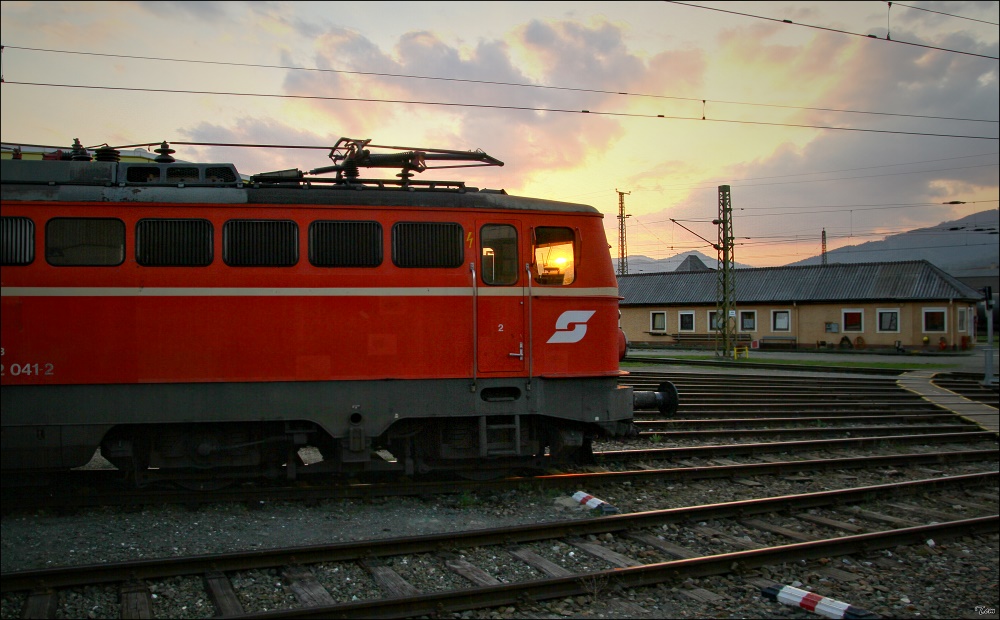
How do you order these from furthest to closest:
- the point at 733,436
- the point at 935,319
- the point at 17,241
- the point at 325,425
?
the point at 935,319 → the point at 733,436 → the point at 325,425 → the point at 17,241

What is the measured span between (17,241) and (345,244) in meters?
3.51

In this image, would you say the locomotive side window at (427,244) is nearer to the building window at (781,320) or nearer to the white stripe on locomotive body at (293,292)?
the white stripe on locomotive body at (293,292)

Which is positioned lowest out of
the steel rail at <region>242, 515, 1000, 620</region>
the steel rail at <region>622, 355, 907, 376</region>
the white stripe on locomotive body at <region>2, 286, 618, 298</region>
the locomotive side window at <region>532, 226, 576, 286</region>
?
the steel rail at <region>242, 515, 1000, 620</region>

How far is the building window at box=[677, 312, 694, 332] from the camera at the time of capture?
49781mm

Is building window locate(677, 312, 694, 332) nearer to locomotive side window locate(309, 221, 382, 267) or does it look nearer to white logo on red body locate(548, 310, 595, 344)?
white logo on red body locate(548, 310, 595, 344)

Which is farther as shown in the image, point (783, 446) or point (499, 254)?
point (783, 446)

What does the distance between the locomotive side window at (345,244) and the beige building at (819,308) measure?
104 ft

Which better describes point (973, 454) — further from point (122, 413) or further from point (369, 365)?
point (122, 413)

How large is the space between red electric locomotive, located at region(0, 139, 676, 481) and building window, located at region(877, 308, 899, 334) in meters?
39.4

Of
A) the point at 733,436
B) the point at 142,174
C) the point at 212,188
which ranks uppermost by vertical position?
the point at 142,174

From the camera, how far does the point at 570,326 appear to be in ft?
28.9

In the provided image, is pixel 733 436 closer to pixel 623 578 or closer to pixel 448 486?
pixel 448 486

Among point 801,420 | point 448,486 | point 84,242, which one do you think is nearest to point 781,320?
point 801,420

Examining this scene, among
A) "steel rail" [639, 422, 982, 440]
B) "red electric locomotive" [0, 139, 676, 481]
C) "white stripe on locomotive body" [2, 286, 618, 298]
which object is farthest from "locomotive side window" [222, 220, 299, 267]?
"steel rail" [639, 422, 982, 440]
